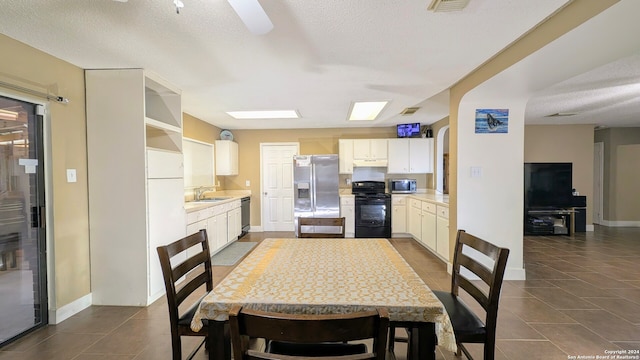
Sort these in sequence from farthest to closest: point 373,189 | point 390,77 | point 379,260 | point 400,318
Answer: point 373,189, point 390,77, point 379,260, point 400,318

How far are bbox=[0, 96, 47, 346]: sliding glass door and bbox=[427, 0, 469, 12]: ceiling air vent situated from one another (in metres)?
3.08

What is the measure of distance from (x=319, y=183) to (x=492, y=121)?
3.07m

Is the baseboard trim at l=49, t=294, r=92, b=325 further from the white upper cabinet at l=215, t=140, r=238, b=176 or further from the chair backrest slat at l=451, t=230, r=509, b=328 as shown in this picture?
the chair backrest slat at l=451, t=230, r=509, b=328

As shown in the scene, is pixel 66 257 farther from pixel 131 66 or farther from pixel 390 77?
pixel 390 77

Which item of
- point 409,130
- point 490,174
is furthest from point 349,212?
point 490,174

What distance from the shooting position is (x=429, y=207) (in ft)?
14.1

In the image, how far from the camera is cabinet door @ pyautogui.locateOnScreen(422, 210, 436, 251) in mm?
4129

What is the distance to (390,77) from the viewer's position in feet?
9.36

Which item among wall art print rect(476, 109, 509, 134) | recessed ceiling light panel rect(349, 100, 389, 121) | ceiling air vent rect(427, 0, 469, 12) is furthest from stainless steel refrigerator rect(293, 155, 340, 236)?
ceiling air vent rect(427, 0, 469, 12)

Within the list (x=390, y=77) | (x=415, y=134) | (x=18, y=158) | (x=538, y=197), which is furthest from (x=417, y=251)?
(x=18, y=158)

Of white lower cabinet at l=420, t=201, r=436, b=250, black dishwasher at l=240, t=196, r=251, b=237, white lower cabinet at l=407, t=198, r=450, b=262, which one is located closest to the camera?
white lower cabinet at l=407, t=198, r=450, b=262

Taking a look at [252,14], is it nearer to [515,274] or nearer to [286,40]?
[286,40]

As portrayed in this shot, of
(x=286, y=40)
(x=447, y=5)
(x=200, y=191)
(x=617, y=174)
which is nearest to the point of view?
(x=447, y=5)

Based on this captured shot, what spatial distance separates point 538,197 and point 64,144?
7633 millimetres
